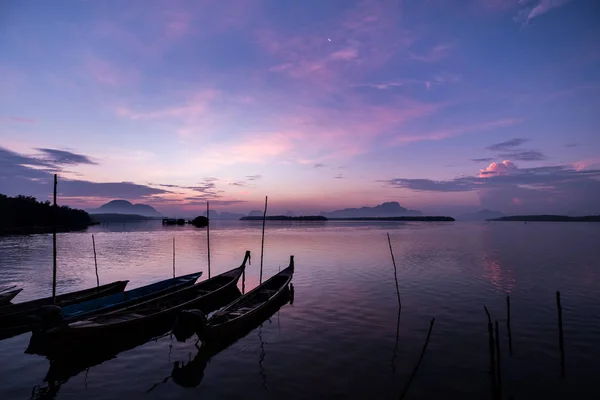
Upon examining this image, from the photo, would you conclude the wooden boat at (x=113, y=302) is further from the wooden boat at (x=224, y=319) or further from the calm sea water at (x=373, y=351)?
the wooden boat at (x=224, y=319)

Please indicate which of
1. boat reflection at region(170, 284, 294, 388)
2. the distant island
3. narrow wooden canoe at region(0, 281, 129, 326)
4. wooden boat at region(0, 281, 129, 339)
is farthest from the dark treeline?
boat reflection at region(170, 284, 294, 388)

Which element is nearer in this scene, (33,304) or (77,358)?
(77,358)

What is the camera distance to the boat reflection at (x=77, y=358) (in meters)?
11.5

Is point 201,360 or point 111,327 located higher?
point 111,327

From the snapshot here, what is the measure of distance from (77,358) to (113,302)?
220 inches

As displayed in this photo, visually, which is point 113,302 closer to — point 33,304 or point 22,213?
point 33,304

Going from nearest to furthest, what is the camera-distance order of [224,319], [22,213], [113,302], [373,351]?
[373,351] → [224,319] → [113,302] → [22,213]

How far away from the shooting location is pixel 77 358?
43.9 feet

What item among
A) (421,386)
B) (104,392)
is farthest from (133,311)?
(421,386)

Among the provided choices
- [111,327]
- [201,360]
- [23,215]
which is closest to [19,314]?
[111,327]

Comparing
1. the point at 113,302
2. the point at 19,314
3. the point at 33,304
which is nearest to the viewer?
the point at 19,314

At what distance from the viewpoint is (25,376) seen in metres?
12.0

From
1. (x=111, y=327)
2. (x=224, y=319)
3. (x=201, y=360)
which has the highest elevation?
(x=111, y=327)

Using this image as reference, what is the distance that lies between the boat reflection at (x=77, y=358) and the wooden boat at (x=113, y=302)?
160cm
